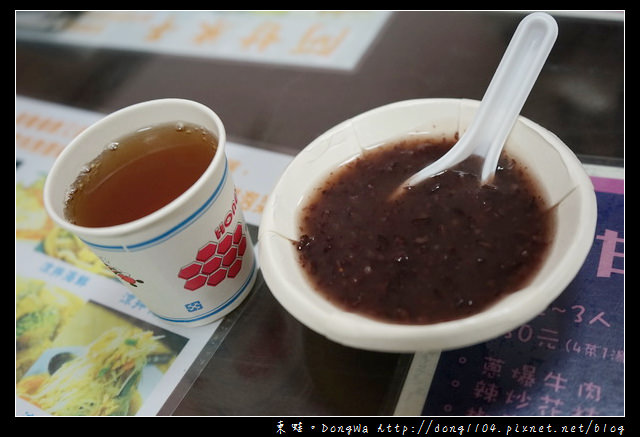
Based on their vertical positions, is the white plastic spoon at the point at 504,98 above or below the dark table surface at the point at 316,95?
above

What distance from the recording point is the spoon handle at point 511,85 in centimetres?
98

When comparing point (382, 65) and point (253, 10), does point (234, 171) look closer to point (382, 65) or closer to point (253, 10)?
point (382, 65)

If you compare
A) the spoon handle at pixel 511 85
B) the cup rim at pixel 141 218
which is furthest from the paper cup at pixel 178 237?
the spoon handle at pixel 511 85

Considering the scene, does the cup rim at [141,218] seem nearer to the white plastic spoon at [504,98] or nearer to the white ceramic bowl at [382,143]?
the white ceramic bowl at [382,143]

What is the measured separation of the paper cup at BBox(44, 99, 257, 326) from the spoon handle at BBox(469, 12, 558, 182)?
528mm

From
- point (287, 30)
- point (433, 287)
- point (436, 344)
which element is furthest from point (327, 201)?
point (287, 30)

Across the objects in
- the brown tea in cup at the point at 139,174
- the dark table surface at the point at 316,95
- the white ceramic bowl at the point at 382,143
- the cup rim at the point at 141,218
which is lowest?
the dark table surface at the point at 316,95

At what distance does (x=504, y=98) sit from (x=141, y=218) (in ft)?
2.45

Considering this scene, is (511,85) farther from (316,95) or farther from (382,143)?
(316,95)

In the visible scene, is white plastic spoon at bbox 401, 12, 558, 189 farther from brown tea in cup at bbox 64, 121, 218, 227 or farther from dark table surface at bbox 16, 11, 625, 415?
brown tea in cup at bbox 64, 121, 218, 227

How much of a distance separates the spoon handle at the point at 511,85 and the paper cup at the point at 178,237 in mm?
528

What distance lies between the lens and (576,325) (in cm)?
96

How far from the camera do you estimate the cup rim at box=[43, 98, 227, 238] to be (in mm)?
832

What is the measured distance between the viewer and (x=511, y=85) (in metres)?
1.03
